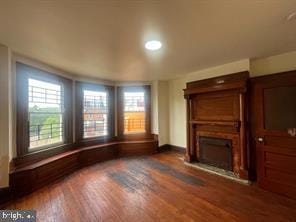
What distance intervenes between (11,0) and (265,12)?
2.41 meters

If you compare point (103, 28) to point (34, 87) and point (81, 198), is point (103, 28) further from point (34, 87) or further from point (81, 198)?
point (81, 198)

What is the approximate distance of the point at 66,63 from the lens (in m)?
3.50

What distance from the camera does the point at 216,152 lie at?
3885 millimetres

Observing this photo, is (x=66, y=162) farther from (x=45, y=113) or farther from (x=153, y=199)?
(x=153, y=199)

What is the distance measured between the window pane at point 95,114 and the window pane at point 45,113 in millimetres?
746

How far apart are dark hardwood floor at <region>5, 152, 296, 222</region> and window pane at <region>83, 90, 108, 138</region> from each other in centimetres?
139

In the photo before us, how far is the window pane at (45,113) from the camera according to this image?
3.33m

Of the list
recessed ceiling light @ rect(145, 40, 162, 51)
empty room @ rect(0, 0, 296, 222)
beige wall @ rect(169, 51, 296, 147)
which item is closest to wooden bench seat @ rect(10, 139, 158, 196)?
empty room @ rect(0, 0, 296, 222)

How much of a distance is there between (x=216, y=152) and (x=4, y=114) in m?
3.94

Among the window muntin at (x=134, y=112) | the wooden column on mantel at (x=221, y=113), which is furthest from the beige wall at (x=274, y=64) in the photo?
the window muntin at (x=134, y=112)

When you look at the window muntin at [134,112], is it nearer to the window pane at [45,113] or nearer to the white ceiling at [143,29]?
the window pane at [45,113]

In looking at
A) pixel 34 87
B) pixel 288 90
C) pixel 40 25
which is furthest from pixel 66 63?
pixel 288 90

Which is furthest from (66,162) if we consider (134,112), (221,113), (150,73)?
(221,113)

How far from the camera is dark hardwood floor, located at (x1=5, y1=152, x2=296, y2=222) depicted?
224 cm
